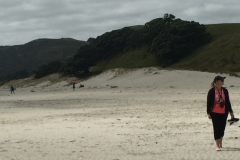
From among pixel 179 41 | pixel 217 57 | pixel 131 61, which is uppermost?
pixel 179 41

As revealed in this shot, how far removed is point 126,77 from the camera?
57.2 metres

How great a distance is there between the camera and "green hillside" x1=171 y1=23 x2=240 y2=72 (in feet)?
165

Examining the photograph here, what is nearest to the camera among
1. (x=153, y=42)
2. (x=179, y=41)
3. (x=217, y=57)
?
(x=217, y=57)

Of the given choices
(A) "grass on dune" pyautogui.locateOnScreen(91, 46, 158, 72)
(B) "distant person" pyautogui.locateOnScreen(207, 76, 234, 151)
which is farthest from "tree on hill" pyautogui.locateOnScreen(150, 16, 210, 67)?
(B) "distant person" pyautogui.locateOnScreen(207, 76, 234, 151)

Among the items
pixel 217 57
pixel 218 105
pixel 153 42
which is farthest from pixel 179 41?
pixel 218 105

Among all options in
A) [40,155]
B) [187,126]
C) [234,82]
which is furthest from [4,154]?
[234,82]

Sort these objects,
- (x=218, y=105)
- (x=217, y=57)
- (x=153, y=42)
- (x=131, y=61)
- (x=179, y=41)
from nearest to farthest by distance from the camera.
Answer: (x=218, y=105), (x=217, y=57), (x=179, y=41), (x=153, y=42), (x=131, y=61)

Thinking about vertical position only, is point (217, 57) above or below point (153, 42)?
below

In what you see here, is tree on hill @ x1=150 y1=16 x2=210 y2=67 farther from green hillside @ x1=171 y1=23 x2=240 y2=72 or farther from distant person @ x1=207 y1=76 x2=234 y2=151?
distant person @ x1=207 y1=76 x2=234 y2=151

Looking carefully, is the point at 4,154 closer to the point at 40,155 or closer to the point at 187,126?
the point at 40,155

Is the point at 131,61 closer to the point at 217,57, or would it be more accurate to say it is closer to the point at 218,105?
the point at 217,57

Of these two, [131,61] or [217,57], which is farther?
[131,61]

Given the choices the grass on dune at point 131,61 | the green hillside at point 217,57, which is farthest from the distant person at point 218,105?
the grass on dune at point 131,61

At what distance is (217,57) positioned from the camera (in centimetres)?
5338
